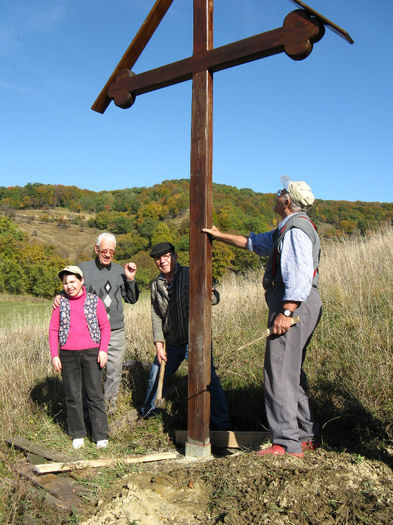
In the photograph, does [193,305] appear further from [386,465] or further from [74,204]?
[74,204]

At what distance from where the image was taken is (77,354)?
376 centimetres

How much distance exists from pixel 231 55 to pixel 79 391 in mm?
2986

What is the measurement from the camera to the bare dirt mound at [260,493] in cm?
224

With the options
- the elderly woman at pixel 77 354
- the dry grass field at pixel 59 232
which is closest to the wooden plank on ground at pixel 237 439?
the elderly woman at pixel 77 354

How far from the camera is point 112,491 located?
9.04ft

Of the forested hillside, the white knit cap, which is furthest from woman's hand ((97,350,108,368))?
the forested hillside

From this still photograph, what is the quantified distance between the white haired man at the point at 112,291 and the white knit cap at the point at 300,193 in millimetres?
1871

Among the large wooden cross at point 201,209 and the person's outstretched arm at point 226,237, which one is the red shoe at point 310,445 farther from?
the person's outstretched arm at point 226,237

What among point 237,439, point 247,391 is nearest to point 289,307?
point 237,439

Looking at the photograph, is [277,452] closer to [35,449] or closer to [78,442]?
[78,442]

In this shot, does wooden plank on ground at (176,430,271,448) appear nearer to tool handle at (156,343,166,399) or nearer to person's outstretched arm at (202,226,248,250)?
tool handle at (156,343,166,399)

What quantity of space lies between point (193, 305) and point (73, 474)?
57.9 inches

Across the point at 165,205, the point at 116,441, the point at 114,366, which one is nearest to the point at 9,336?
the point at 114,366

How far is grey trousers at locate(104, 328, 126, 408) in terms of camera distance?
14.7ft
